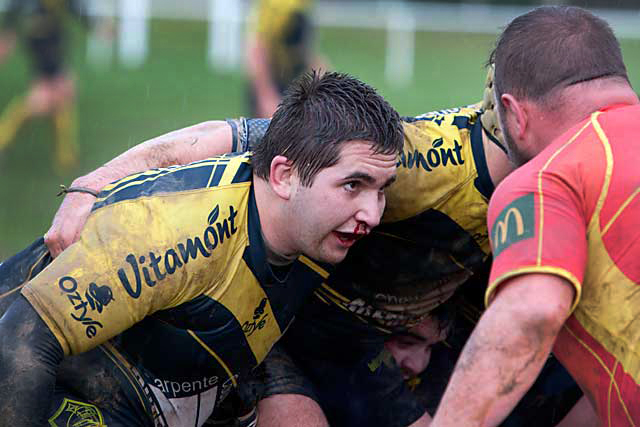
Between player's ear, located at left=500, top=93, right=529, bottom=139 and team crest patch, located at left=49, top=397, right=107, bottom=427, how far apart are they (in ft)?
5.08

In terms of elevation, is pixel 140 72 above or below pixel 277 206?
below

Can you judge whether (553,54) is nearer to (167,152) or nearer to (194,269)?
(194,269)

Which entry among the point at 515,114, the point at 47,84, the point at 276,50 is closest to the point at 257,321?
the point at 515,114

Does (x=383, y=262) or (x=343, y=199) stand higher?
(x=343, y=199)

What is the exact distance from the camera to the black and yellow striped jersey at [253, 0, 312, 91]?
46.0 ft

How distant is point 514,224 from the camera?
2.49 metres

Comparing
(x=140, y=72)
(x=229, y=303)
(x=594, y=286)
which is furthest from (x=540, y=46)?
(x=140, y=72)

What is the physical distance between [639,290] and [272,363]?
5.48 ft

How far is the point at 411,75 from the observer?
776 inches

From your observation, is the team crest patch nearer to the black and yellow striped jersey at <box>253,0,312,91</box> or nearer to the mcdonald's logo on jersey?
the mcdonald's logo on jersey

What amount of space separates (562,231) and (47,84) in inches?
504

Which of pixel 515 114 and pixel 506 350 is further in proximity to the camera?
pixel 515 114

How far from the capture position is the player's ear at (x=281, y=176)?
313cm

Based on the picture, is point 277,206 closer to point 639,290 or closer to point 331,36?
point 639,290
